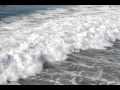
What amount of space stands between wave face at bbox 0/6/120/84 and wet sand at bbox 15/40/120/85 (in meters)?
0.40

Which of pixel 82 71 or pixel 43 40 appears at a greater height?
pixel 43 40

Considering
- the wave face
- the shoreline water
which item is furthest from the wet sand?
the wave face

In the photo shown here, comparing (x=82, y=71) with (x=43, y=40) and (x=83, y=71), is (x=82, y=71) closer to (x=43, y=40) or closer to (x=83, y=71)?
(x=83, y=71)

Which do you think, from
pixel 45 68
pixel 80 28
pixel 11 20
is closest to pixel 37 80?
pixel 45 68

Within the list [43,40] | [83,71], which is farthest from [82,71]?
[43,40]

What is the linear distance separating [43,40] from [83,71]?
3.10 m

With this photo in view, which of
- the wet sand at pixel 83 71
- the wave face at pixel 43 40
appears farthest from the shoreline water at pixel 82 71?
the wave face at pixel 43 40

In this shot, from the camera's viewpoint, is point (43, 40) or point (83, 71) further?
point (43, 40)

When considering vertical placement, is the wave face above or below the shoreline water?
above

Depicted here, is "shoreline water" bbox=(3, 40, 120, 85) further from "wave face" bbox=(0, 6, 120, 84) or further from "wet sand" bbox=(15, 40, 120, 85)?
"wave face" bbox=(0, 6, 120, 84)

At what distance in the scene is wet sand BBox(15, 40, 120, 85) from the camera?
7.00 meters

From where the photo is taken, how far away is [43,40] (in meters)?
10.2

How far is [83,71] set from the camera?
7777 millimetres

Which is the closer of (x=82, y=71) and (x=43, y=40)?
(x=82, y=71)
